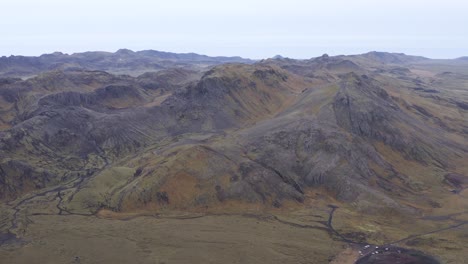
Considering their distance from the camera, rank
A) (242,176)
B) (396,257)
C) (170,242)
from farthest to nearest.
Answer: (242,176) → (170,242) → (396,257)

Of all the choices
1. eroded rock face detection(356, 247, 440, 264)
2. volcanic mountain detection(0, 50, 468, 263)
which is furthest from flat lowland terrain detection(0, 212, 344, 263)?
eroded rock face detection(356, 247, 440, 264)

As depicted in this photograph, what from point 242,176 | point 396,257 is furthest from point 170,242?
point 396,257

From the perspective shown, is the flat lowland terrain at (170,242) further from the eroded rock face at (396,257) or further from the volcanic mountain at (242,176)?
the eroded rock face at (396,257)

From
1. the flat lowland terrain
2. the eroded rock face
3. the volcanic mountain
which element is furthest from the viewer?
the volcanic mountain

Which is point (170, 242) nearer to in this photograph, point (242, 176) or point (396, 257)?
point (242, 176)

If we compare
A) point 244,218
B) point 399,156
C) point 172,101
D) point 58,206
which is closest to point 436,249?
point 244,218

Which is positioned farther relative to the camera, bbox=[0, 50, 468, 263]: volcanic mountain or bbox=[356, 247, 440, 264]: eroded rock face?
bbox=[0, 50, 468, 263]: volcanic mountain

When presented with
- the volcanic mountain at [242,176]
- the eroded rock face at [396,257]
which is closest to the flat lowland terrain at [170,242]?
the volcanic mountain at [242,176]

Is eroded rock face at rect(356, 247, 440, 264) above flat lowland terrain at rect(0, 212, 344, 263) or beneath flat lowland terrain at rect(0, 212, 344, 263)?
above

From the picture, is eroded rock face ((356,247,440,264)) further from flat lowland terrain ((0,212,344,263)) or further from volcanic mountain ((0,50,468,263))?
flat lowland terrain ((0,212,344,263))
